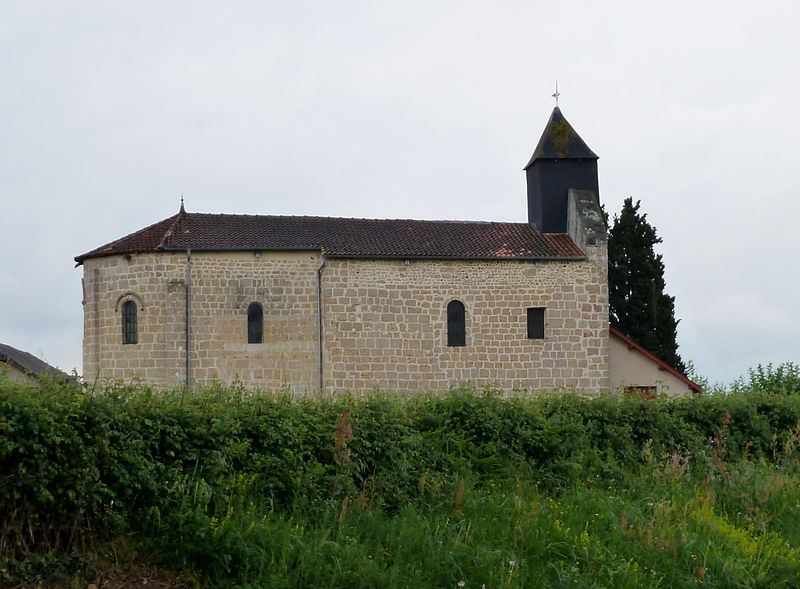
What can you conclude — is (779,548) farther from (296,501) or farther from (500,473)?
(296,501)

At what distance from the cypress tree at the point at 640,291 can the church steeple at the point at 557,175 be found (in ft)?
21.4

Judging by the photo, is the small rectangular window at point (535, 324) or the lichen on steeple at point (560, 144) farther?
the lichen on steeple at point (560, 144)

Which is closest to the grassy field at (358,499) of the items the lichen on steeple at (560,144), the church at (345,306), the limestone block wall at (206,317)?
the church at (345,306)

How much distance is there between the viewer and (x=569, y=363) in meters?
27.0

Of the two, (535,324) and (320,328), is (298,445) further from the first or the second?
(535,324)

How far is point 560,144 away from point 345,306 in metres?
10.3

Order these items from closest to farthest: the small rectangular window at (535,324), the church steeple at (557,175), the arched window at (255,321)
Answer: the arched window at (255,321)
the small rectangular window at (535,324)
the church steeple at (557,175)

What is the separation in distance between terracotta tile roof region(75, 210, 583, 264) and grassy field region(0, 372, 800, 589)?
47.8 ft

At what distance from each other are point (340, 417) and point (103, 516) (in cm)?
264

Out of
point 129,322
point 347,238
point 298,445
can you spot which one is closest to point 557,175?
point 347,238

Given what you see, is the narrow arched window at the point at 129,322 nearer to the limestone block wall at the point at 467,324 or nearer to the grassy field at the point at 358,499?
the limestone block wall at the point at 467,324

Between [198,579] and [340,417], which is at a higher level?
[340,417]

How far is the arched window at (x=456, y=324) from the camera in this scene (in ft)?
88.0

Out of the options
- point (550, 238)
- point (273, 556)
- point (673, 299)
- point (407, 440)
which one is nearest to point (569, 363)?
point (550, 238)
